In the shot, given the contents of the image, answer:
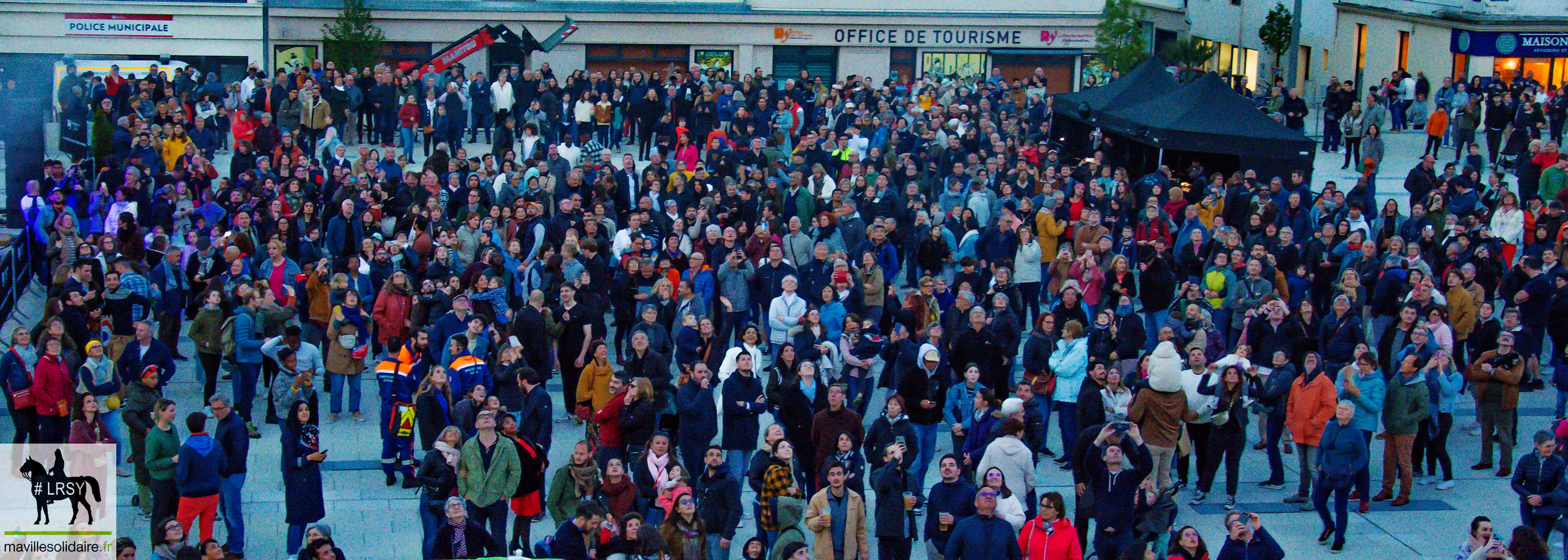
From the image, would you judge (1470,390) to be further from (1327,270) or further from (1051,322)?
(1051,322)

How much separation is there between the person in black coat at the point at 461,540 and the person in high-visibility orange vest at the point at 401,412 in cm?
240

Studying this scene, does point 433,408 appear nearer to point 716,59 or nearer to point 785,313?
point 785,313

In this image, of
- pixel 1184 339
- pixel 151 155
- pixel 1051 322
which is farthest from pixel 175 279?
pixel 1184 339

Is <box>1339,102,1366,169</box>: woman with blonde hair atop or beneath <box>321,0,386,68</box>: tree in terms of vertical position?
beneath

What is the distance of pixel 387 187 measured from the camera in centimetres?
1930

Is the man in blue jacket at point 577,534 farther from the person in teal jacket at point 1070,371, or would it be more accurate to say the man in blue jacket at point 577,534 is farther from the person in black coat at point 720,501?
the person in teal jacket at point 1070,371

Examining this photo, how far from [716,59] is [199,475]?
3084 centimetres

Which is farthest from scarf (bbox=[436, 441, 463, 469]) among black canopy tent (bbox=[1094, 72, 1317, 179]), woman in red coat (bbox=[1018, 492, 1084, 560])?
black canopy tent (bbox=[1094, 72, 1317, 179])

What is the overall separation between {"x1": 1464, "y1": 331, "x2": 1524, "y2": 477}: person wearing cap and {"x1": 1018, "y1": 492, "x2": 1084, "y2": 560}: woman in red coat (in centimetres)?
521

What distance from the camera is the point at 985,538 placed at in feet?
33.2

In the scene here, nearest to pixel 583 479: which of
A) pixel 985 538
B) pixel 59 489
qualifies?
pixel 985 538

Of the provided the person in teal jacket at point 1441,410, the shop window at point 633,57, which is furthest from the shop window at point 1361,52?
the person in teal jacket at point 1441,410

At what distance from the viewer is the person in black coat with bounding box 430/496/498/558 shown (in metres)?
10.2

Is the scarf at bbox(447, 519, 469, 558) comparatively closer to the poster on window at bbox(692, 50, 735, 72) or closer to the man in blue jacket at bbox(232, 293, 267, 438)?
the man in blue jacket at bbox(232, 293, 267, 438)
